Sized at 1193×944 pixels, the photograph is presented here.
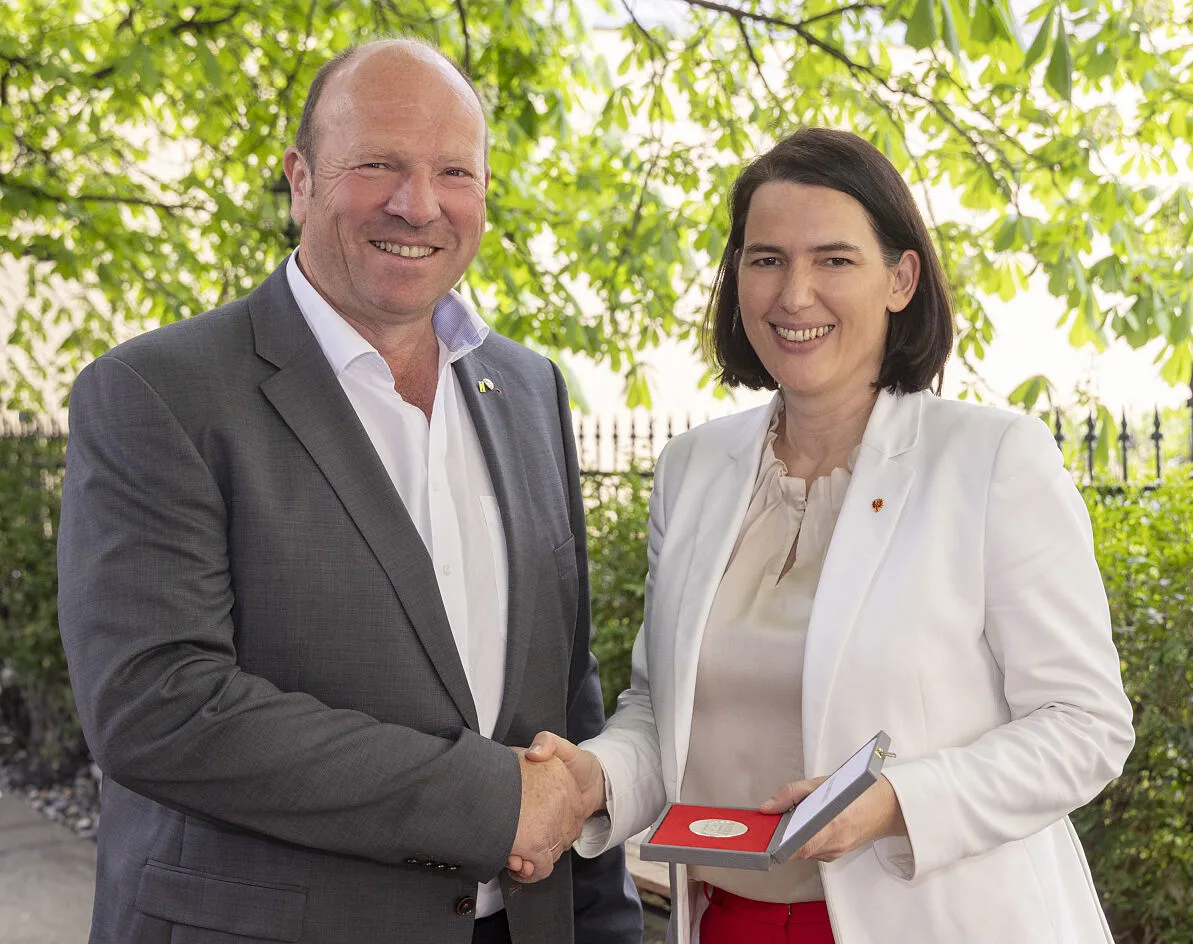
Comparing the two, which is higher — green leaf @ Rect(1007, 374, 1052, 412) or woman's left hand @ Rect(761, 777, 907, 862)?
green leaf @ Rect(1007, 374, 1052, 412)

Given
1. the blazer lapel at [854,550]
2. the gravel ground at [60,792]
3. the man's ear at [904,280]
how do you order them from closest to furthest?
the blazer lapel at [854,550] < the man's ear at [904,280] < the gravel ground at [60,792]

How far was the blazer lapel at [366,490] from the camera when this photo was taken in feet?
7.49

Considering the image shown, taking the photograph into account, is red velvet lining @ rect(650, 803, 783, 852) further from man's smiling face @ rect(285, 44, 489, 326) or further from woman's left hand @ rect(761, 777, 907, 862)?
man's smiling face @ rect(285, 44, 489, 326)

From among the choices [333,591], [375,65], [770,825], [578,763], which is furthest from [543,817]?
[375,65]

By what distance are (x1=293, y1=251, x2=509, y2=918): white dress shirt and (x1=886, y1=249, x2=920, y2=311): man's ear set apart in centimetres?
99

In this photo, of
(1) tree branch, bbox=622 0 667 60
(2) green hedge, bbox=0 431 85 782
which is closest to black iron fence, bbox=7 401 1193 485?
(2) green hedge, bbox=0 431 85 782

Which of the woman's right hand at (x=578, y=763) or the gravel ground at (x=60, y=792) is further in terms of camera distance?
the gravel ground at (x=60, y=792)

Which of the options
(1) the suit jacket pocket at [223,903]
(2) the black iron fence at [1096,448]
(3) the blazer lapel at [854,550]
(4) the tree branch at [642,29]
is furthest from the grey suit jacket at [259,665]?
(4) the tree branch at [642,29]

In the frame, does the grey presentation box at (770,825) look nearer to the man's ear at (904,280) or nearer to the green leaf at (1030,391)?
the man's ear at (904,280)

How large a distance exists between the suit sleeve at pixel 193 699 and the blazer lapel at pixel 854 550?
650 millimetres

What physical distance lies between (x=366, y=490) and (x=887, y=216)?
1.23 m

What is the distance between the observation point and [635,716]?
2.75 meters

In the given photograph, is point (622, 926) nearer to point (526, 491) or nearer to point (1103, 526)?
point (526, 491)

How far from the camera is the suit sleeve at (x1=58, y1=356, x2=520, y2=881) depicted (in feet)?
6.82
